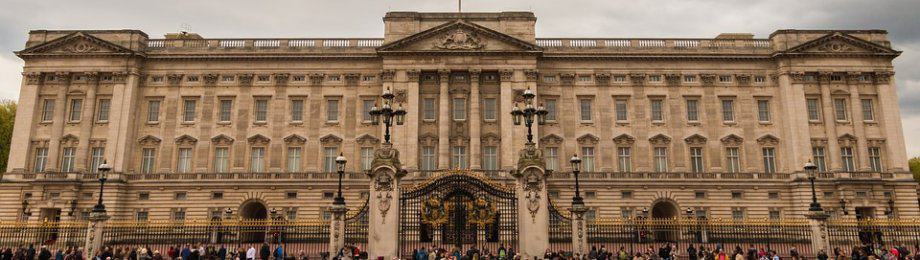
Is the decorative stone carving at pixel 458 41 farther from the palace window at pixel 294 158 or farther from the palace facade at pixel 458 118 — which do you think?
the palace window at pixel 294 158

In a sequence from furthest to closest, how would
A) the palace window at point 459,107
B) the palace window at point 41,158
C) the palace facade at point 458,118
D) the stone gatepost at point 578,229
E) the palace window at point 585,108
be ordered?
the palace window at point 585,108
the palace window at point 459,107
the palace window at point 41,158
the palace facade at point 458,118
the stone gatepost at point 578,229

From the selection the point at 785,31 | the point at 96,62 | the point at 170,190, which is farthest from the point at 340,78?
the point at 785,31

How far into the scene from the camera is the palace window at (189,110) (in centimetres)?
4753

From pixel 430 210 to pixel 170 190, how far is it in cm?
2975

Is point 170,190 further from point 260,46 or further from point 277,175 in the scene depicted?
point 260,46

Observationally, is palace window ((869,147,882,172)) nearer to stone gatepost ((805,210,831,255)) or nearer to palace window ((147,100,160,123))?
stone gatepost ((805,210,831,255))

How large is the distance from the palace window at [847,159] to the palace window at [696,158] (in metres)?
10.3

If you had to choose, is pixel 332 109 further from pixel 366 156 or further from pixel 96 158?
pixel 96 158

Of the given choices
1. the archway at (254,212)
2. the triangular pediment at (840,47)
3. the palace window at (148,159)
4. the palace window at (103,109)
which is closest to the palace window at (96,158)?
the palace window at (103,109)

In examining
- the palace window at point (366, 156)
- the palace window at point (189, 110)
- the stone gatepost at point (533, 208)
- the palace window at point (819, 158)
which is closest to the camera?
the stone gatepost at point (533, 208)

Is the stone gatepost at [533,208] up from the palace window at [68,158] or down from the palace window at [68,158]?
down

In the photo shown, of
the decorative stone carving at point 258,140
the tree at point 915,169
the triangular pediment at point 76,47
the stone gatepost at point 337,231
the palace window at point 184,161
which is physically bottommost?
the stone gatepost at point 337,231

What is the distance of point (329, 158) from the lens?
46.7 metres

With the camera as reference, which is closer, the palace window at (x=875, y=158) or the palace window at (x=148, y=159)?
the palace window at (x=875, y=158)
